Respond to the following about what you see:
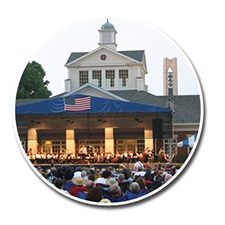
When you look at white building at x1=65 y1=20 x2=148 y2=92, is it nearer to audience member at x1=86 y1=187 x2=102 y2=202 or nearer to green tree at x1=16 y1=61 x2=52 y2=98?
green tree at x1=16 y1=61 x2=52 y2=98

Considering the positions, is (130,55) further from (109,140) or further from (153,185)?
(153,185)

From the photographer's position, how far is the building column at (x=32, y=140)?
7.60 meters

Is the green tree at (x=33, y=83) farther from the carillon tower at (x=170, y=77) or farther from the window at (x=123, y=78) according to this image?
Answer: the carillon tower at (x=170, y=77)

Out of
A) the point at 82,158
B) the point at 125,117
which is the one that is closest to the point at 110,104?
the point at 125,117

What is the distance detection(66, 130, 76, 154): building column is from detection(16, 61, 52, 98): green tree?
81 cm

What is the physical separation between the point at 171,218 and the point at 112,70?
7.41 ft

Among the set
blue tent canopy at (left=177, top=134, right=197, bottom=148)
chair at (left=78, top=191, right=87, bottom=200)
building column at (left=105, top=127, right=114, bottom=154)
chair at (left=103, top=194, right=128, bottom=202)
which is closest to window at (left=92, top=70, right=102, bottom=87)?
building column at (left=105, top=127, right=114, bottom=154)

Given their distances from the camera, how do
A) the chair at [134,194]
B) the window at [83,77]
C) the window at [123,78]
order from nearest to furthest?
the chair at [134,194] → the window at [83,77] → the window at [123,78]

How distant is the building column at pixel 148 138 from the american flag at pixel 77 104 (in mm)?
875

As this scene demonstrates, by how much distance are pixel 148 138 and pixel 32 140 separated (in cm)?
162

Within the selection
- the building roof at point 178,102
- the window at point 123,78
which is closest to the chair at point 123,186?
the building roof at point 178,102

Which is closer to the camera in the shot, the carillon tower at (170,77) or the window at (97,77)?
the carillon tower at (170,77)

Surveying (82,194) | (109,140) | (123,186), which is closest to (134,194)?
(123,186)

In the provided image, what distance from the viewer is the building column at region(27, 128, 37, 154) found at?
760 cm
